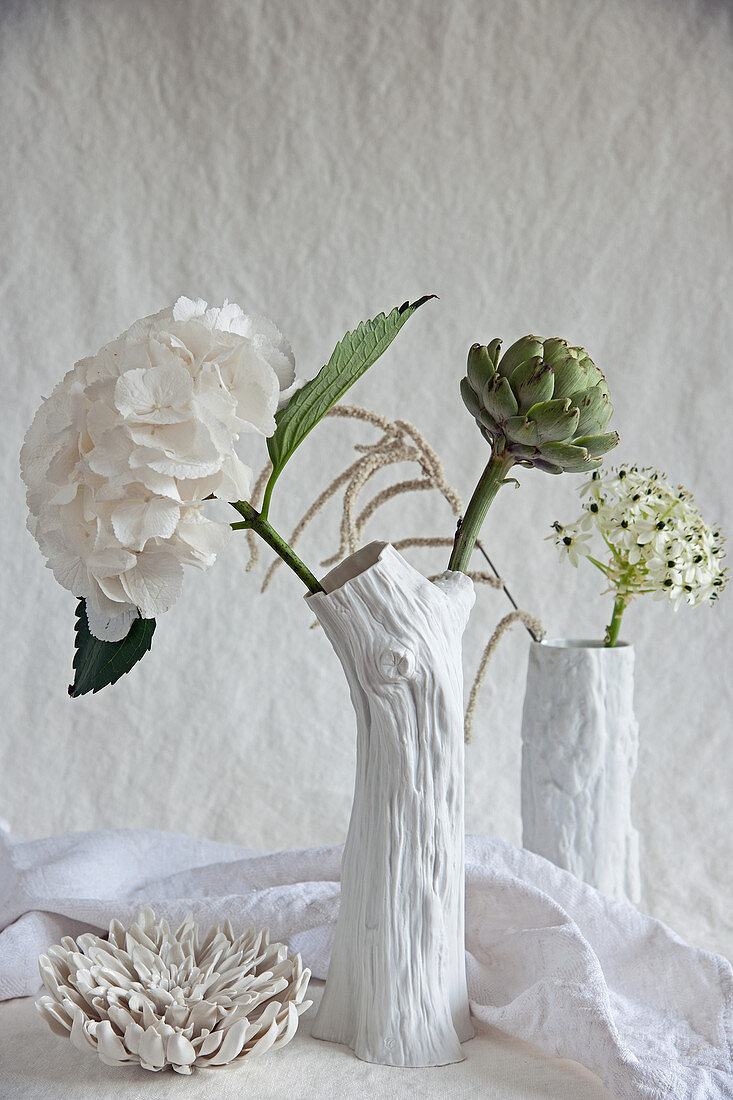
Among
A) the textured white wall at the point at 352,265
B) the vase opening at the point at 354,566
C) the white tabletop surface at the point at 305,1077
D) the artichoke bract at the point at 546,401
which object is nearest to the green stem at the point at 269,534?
the vase opening at the point at 354,566

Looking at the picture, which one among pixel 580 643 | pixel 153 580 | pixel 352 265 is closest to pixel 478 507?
pixel 153 580

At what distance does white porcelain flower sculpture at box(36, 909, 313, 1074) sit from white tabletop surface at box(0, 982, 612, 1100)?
0.02 meters


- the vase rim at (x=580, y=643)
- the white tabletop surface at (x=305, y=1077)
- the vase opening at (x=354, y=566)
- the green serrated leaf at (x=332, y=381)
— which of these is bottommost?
the white tabletop surface at (x=305, y=1077)

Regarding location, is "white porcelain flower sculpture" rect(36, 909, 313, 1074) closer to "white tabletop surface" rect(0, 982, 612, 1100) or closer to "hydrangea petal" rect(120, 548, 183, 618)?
"white tabletop surface" rect(0, 982, 612, 1100)

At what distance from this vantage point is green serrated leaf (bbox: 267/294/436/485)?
0.54 meters

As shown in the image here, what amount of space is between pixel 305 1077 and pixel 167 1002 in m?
0.09

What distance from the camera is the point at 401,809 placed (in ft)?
1.81

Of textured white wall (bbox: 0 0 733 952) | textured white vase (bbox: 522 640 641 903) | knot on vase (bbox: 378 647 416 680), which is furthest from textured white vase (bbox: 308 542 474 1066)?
textured white wall (bbox: 0 0 733 952)

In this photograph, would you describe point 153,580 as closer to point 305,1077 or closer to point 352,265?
point 305,1077

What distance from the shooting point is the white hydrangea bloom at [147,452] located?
18.3 inches

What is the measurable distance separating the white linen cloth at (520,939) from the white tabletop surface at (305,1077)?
0.06 ft

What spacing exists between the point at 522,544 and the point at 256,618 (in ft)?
1.06

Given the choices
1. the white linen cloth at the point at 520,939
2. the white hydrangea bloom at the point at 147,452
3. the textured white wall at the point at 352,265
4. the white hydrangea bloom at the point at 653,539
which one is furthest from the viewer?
the textured white wall at the point at 352,265

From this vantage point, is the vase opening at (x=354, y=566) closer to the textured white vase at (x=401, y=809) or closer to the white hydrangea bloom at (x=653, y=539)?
the textured white vase at (x=401, y=809)
